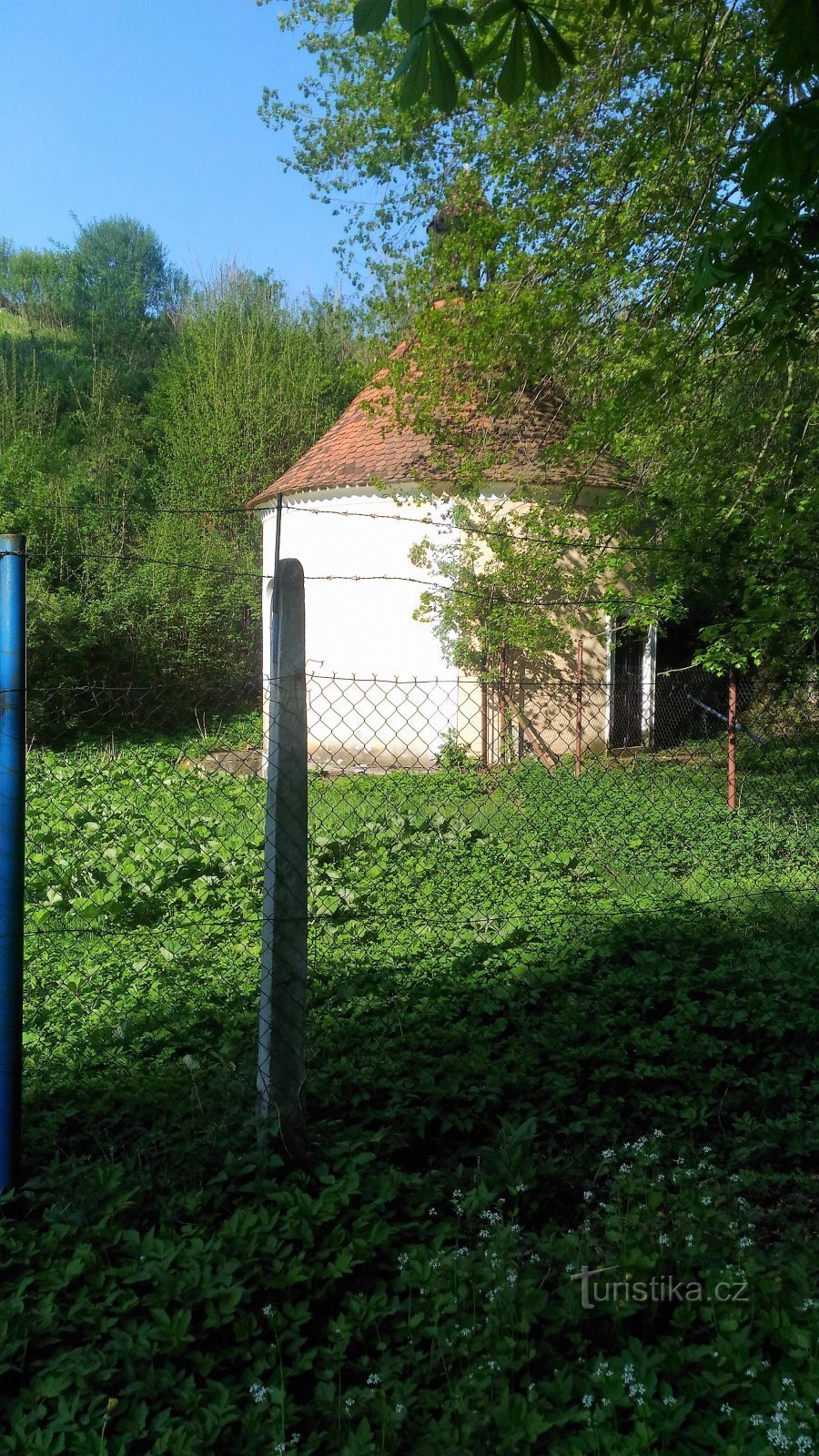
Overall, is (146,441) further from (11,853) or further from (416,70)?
(11,853)

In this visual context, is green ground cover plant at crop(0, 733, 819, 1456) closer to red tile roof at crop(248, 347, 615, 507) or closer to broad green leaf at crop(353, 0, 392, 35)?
broad green leaf at crop(353, 0, 392, 35)

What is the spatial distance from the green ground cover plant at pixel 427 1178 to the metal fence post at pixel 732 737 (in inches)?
80.6

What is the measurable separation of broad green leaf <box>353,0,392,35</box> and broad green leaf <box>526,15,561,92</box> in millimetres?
544

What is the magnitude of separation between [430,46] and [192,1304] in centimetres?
359

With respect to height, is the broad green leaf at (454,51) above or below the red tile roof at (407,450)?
below

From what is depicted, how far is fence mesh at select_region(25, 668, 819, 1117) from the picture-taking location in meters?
4.31

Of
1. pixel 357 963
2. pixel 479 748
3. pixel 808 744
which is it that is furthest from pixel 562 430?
pixel 357 963

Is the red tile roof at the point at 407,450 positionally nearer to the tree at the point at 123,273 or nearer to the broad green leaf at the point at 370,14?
the broad green leaf at the point at 370,14

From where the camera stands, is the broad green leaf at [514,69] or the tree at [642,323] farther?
the tree at [642,323]

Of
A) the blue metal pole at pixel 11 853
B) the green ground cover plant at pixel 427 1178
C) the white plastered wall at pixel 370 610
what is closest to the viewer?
the green ground cover plant at pixel 427 1178

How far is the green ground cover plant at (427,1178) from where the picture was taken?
2.16 m

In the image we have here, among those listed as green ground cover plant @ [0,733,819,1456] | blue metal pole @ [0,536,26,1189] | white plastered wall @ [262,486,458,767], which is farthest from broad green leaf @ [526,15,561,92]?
white plastered wall @ [262,486,458,767]

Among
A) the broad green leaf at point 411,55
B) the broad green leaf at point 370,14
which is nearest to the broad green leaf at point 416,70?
the broad green leaf at point 411,55

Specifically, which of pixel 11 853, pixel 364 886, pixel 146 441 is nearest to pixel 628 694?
pixel 364 886
